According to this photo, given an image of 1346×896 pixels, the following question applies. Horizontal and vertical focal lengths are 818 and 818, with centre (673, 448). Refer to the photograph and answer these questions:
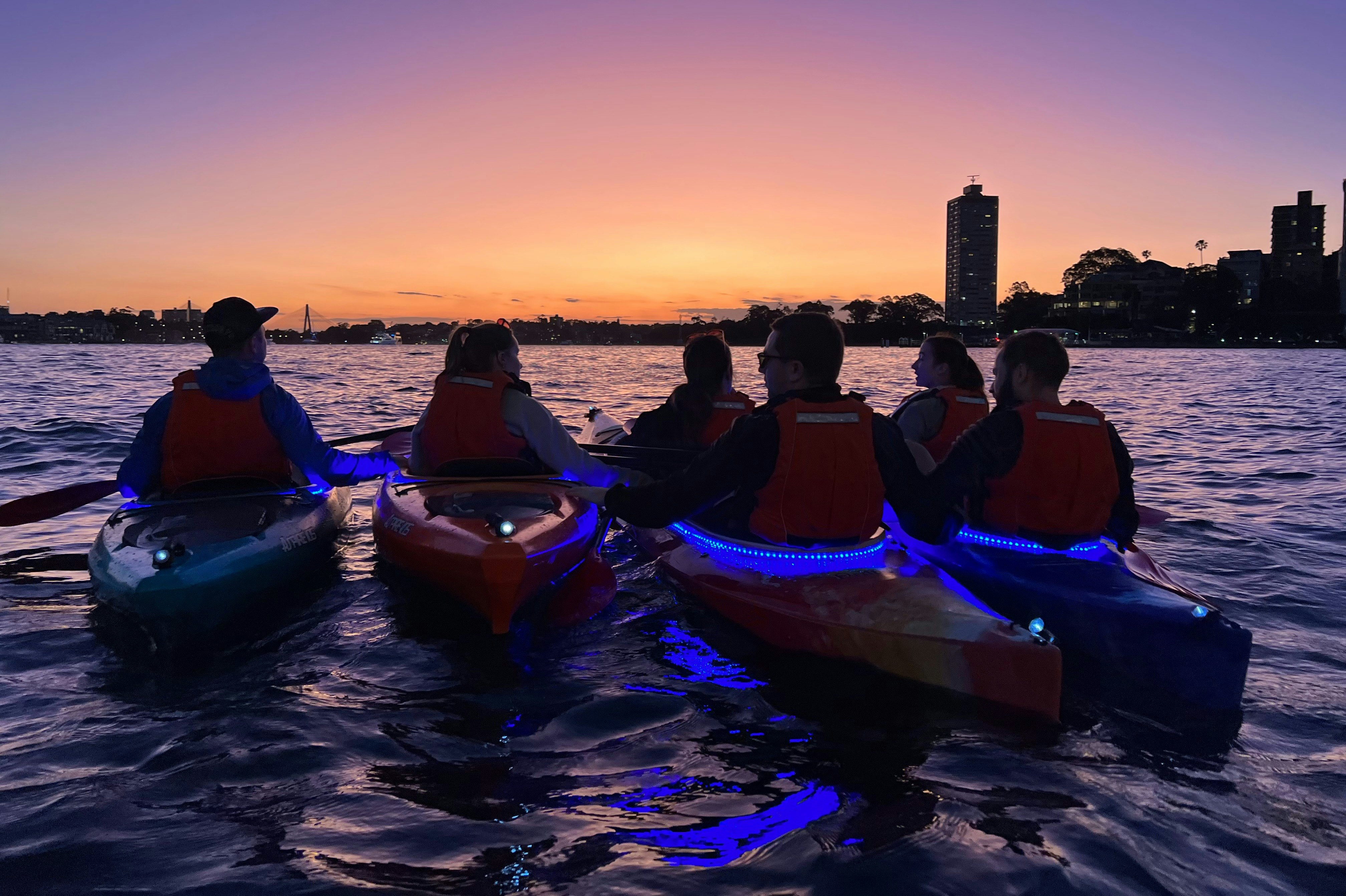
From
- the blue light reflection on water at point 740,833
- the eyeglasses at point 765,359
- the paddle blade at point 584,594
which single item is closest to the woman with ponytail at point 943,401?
the eyeglasses at point 765,359

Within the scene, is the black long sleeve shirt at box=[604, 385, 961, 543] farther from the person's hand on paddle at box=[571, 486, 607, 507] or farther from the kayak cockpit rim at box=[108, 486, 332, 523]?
the kayak cockpit rim at box=[108, 486, 332, 523]

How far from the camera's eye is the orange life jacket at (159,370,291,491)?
17.4ft

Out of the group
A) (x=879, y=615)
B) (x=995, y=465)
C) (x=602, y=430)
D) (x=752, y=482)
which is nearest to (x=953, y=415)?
(x=995, y=465)

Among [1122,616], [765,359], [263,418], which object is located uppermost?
[765,359]

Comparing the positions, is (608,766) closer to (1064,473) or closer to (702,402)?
(1064,473)

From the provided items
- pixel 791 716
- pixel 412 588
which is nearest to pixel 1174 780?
pixel 791 716

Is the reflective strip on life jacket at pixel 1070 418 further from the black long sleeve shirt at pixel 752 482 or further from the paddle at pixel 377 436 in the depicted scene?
the paddle at pixel 377 436

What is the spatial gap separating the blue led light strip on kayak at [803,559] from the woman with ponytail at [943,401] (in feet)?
6.28

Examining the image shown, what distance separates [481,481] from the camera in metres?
5.77

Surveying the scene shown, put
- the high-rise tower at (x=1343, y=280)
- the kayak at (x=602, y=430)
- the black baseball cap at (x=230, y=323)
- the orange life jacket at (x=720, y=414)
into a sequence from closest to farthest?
1. the black baseball cap at (x=230, y=323)
2. the orange life jacket at (x=720, y=414)
3. the kayak at (x=602, y=430)
4. the high-rise tower at (x=1343, y=280)

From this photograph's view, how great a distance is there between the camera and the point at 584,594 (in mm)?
5477

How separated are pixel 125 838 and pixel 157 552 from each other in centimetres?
213

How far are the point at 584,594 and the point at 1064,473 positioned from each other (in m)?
3.02

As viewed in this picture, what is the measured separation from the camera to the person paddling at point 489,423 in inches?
222
